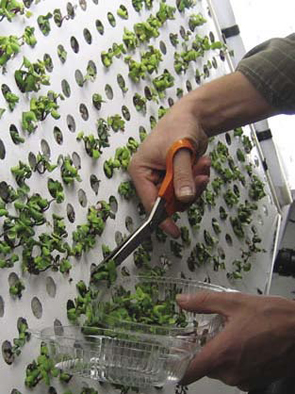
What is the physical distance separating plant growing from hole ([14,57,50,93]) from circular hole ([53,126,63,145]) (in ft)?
0.23

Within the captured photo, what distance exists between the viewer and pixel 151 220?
106cm

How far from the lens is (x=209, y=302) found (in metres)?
0.97

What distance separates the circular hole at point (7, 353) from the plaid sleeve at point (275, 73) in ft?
2.50

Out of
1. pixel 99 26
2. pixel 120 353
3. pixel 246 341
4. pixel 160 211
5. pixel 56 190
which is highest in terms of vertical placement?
pixel 99 26

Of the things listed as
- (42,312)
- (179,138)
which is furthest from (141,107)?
(42,312)

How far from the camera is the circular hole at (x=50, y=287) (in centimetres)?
92

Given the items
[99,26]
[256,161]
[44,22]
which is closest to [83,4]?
[99,26]

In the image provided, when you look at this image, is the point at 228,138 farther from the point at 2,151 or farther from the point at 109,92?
the point at 2,151

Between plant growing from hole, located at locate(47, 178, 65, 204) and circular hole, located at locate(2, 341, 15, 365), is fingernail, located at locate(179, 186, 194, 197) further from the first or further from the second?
circular hole, located at locate(2, 341, 15, 365)

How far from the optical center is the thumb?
1066 millimetres

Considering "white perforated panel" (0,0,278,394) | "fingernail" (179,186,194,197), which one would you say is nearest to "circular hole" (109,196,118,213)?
"white perforated panel" (0,0,278,394)

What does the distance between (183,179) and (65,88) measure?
0.24m

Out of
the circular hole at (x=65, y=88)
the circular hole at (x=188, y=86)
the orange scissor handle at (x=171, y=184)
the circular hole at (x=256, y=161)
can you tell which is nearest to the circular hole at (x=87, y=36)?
the circular hole at (x=65, y=88)

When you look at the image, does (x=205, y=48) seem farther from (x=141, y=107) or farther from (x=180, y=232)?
(x=180, y=232)
